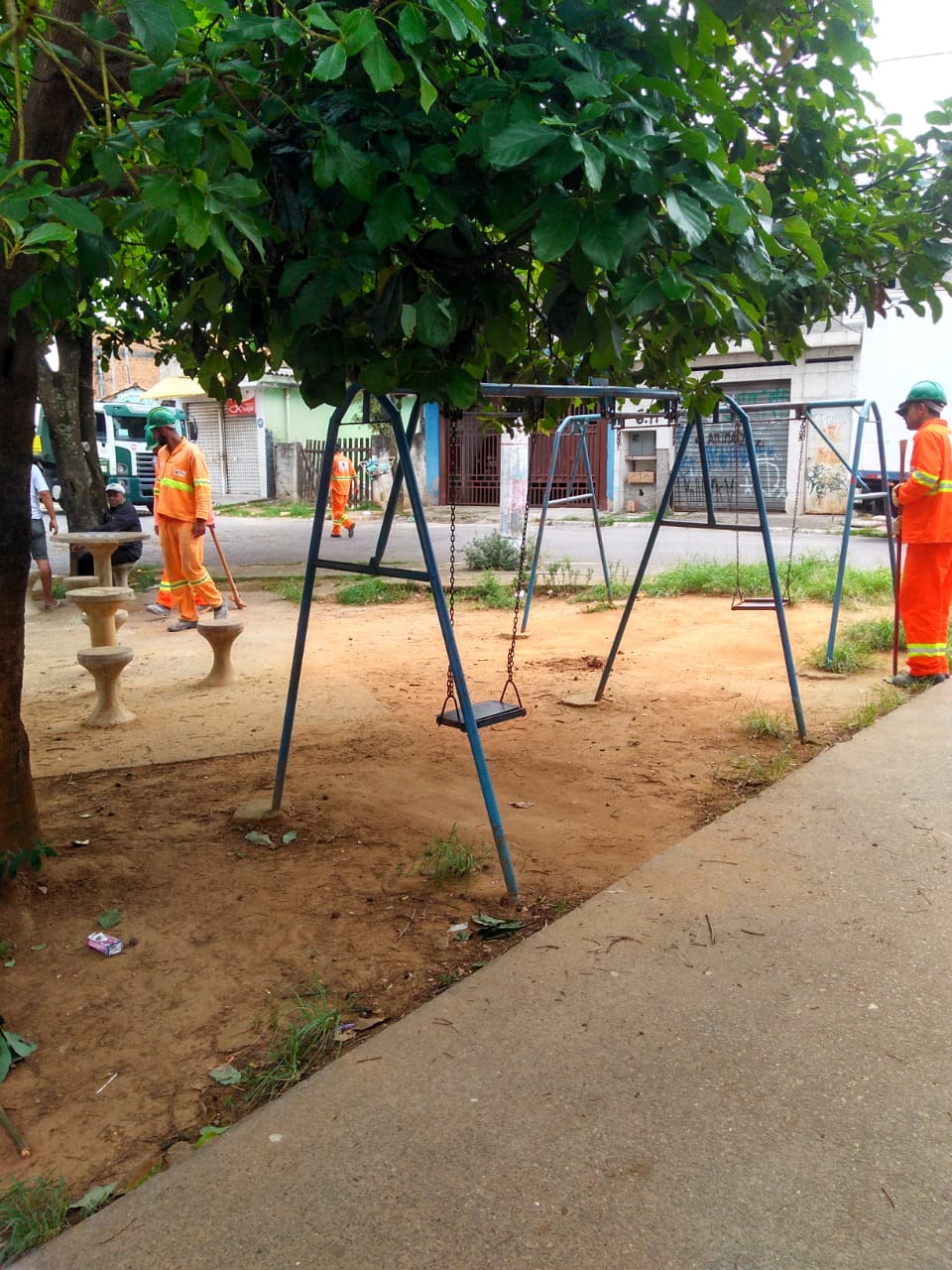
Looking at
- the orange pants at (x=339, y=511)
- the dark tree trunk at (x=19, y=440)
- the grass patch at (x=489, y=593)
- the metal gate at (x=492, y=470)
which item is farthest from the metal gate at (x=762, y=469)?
the dark tree trunk at (x=19, y=440)

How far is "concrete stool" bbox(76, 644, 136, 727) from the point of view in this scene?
5.66 metres

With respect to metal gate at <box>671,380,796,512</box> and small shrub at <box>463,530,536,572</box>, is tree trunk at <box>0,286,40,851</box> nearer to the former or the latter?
small shrub at <box>463,530,536,572</box>

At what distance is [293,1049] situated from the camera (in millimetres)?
2527

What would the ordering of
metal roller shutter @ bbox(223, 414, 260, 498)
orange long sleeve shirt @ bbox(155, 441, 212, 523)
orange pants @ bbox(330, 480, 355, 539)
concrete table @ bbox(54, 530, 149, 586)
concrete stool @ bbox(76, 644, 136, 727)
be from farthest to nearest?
1. metal roller shutter @ bbox(223, 414, 260, 498)
2. orange pants @ bbox(330, 480, 355, 539)
3. orange long sleeve shirt @ bbox(155, 441, 212, 523)
4. concrete table @ bbox(54, 530, 149, 586)
5. concrete stool @ bbox(76, 644, 136, 727)

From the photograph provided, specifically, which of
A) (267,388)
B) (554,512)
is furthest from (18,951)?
(267,388)

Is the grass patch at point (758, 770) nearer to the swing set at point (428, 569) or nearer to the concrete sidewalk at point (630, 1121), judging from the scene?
the swing set at point (428, 569)

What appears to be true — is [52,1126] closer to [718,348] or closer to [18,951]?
[18,951]

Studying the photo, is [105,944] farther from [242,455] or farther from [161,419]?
[242,455]

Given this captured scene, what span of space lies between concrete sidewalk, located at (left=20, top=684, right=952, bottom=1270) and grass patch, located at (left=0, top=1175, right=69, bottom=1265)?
85 millimetres

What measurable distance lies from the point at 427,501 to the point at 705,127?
924 inches

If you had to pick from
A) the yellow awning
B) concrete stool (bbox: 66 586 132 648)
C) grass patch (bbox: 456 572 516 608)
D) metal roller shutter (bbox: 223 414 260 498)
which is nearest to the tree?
concrete stool (bbox: 66 586 132 648)

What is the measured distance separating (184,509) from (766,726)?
532 centimetres

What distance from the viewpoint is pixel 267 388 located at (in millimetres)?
30625

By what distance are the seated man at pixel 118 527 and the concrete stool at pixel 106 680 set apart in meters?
4.31
